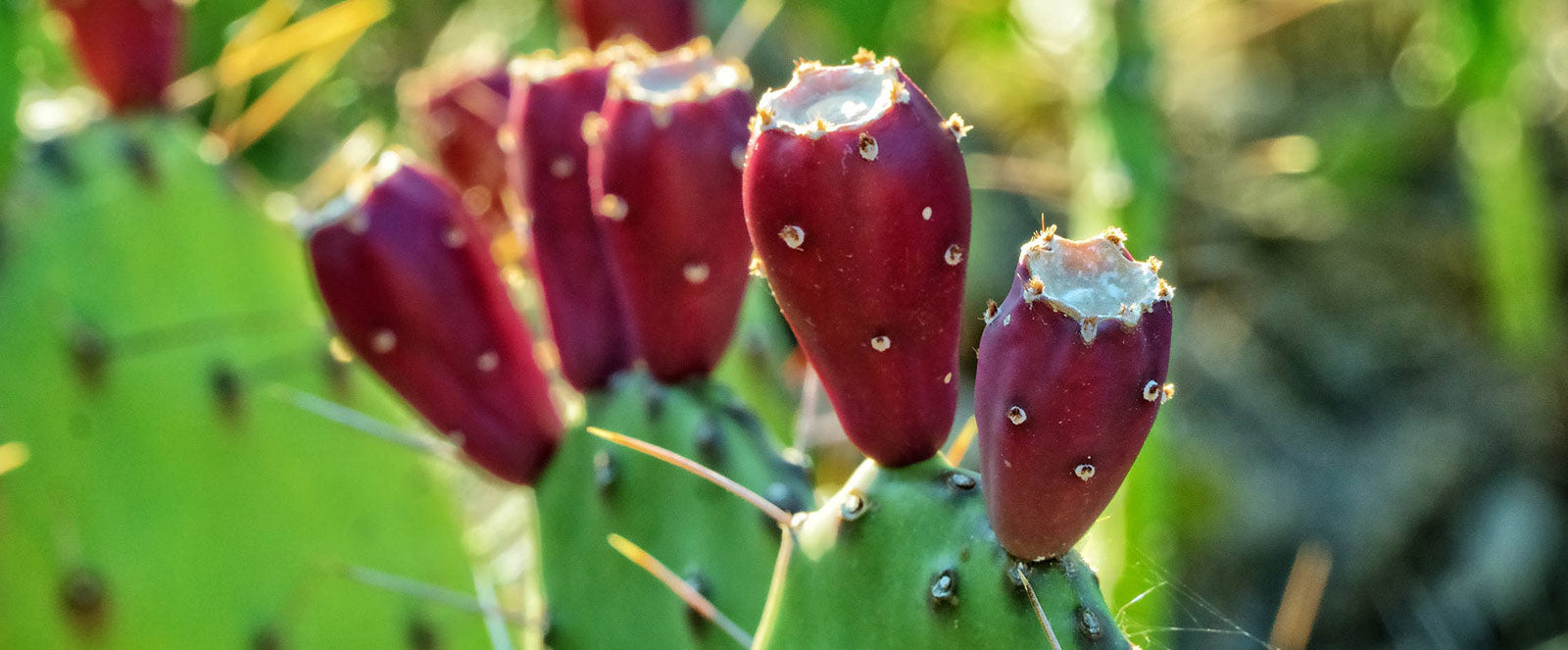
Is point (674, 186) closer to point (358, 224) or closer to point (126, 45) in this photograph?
point (358, 224)

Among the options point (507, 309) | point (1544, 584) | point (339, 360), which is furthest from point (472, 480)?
point (1544, 584)

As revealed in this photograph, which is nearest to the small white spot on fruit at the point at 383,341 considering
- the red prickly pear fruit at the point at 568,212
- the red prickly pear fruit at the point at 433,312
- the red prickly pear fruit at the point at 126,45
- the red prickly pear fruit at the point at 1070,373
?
the red prickly pear fruit at the point at 433,312

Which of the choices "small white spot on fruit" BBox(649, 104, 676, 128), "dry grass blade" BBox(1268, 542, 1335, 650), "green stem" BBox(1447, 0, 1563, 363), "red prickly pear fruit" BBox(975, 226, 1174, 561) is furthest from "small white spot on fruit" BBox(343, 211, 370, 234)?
"dry grass blade" BBox(1268, 542, 1335, 650)

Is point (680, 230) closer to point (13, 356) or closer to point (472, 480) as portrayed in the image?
point (13, 356)

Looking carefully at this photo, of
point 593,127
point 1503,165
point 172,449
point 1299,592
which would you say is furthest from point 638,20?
point 1299,592

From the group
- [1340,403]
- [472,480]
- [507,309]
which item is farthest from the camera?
[1340,403]

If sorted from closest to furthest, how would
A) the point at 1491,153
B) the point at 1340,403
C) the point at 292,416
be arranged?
the point at 292,416 → the point at 1491,153 → the point at 1340,403

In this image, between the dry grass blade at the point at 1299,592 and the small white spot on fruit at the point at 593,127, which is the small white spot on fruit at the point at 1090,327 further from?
the dry grass blade at the point at 1299,592
